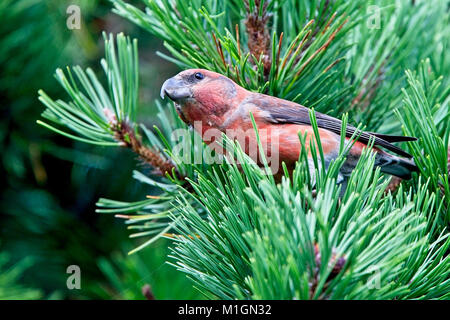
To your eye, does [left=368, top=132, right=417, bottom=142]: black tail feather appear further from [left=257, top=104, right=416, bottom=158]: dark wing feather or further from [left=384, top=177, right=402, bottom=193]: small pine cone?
[left=384, top=177, right=402, bottom=193]: small pine cone

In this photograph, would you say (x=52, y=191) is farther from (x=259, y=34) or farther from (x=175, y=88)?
(x=259, y=34)

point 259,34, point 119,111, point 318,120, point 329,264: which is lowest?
point 329,264

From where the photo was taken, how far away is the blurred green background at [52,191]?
2.62 m

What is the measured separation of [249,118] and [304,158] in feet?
2.22

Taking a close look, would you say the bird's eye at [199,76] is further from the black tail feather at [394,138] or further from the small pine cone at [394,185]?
the small pine cone at [394,185]

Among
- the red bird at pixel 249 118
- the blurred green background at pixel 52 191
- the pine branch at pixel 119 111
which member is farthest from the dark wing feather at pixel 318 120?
the blurred green background at pixel 52 191

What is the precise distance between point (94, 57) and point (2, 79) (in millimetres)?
932

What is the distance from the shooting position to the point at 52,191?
9.76 ft

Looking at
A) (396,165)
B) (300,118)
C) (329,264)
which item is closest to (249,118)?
(300,118)

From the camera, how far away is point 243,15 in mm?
1826

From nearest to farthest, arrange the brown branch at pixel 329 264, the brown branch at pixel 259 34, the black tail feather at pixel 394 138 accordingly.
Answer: the brown branch at pixel 329 264 → the black tail feather at pixel 394 138 → the brown branch at pixel 259 34

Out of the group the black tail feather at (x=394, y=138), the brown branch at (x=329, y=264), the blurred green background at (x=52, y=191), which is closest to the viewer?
the brown branch at (x=329, y=264)

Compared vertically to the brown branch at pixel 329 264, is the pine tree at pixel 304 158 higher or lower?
higher

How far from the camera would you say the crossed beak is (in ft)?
6.18
